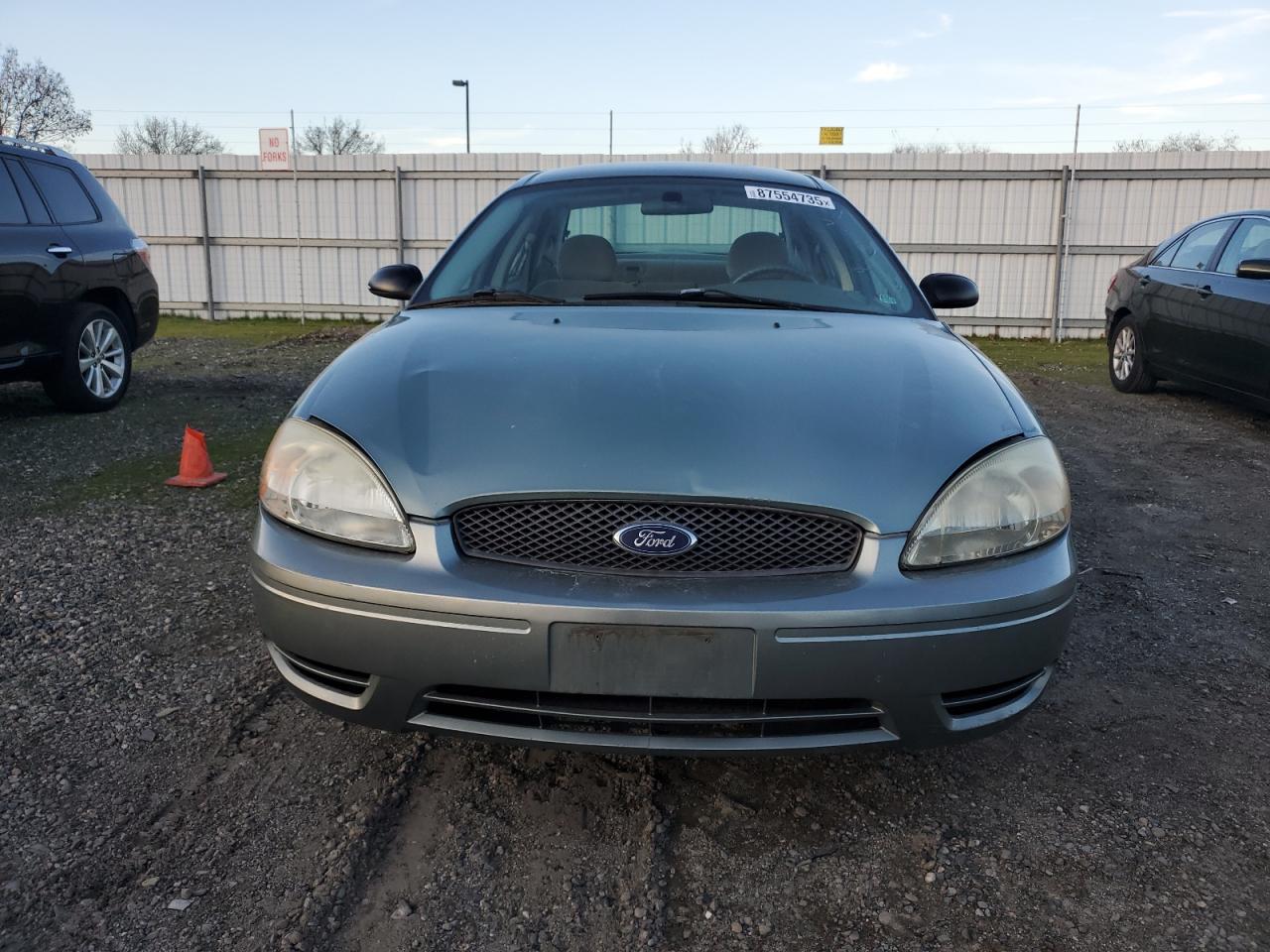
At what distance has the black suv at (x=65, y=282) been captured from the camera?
620cm

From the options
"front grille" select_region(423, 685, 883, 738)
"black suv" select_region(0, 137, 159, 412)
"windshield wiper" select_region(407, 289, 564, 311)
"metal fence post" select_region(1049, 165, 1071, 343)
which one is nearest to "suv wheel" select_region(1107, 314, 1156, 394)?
"metal fence post" select_region(1049, 165, 1071, 343)

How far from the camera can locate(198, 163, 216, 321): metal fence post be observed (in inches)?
590

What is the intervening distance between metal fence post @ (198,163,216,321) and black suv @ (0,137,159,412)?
8.17 meters

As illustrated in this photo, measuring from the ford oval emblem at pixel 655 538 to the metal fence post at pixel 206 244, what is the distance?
14983 millimetres

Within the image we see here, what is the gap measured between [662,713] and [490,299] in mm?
1535

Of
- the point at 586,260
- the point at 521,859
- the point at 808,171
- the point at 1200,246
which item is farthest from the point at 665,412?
the point at 808,171

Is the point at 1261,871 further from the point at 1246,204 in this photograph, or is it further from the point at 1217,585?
the point at 1246,204

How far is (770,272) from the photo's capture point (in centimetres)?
317

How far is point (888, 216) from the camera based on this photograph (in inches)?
545

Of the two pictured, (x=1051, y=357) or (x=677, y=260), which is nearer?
(x=677, y=260)

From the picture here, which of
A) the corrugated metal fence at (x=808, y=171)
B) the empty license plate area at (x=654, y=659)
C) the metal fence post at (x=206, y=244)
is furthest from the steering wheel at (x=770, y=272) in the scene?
the metal fence post at (x=206, y=244)

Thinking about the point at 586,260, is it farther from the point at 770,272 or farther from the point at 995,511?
the point at 995,511

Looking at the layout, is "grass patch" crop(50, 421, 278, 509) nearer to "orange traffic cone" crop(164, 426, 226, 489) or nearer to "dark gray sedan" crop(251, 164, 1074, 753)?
"orange traffic cone" crop(164, 426, 226, 489)

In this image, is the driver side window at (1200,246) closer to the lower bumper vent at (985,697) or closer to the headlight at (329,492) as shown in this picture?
the lower bumper vent at (985,697)
